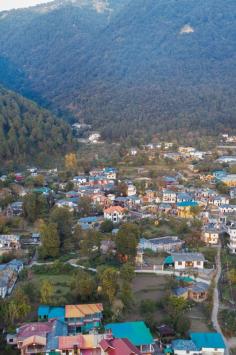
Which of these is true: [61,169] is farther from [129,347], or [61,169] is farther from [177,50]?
[177,50]

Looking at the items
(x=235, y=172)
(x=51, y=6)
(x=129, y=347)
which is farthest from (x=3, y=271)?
(x=51, y=6)

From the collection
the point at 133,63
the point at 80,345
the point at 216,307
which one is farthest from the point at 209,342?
the point at 133,63

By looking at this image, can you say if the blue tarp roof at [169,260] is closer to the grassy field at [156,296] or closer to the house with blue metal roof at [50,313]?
the grassy field at [156,296]

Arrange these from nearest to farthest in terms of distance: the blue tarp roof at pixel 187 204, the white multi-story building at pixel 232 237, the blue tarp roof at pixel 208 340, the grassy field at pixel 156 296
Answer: the blue tarp roof at pixel 208 340 < the grassy field at pixel 156 296 < the white multi-story building at pixel 232 237 < the blue tarp roof at pixel 187 204

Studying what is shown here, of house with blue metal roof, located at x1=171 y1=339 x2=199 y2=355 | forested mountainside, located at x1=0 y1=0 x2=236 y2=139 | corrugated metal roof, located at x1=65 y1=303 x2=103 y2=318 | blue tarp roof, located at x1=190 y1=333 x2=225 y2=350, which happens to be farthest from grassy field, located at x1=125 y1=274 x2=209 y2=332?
forested mountainside, located at x1=0 y1=0 x2=236 y2=139

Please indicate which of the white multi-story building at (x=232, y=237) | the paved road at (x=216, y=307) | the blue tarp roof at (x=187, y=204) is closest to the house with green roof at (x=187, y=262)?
the paved road at (x=216, y=307)

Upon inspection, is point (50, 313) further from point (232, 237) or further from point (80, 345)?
point (232, 237)
